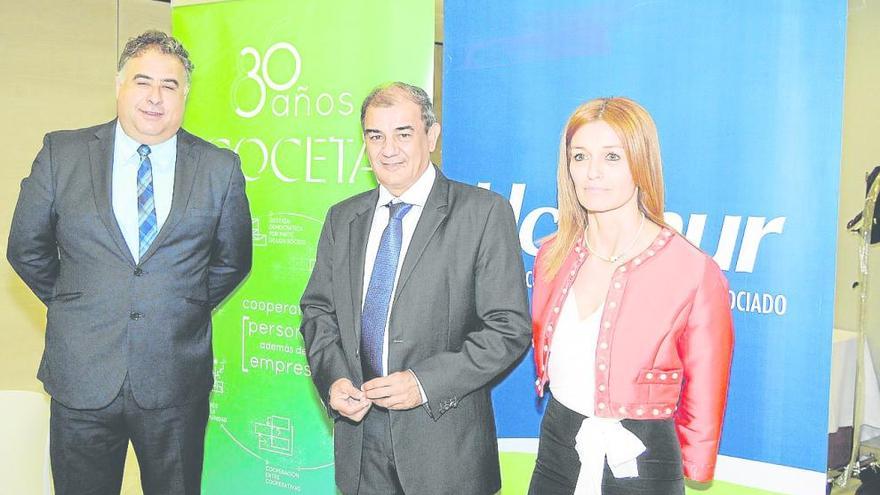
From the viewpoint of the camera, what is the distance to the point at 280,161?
10.7ft

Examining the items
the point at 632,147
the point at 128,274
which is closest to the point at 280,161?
the point at 128,274

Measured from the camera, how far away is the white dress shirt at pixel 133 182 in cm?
260

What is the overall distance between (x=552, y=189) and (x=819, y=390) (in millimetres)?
901

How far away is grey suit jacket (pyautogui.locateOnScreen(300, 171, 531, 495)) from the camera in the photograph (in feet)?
7.31

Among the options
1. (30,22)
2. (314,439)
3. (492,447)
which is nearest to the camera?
(492,447)

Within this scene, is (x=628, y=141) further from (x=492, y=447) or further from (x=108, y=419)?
(x=108, y=419)

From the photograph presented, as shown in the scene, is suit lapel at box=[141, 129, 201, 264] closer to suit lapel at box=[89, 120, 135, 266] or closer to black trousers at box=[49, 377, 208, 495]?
suit lapel at box=[89, 120, 135, 266]

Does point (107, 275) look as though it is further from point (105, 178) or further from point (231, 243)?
point (231, 243)

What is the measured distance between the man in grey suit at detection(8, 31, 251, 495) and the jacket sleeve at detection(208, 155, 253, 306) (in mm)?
41

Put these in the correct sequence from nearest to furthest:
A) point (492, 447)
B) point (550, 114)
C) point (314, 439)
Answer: point (492, 447) → point (550, 114) → point (314, 439)

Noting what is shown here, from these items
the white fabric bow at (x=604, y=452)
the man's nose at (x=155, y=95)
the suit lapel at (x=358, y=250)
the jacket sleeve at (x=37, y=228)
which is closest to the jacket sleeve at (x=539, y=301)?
the white fabric bow at (x=604, y=452)

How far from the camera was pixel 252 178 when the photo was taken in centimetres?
336

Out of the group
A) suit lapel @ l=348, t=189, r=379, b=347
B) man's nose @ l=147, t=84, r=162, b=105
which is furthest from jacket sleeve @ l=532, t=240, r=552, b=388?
man's nose @ l=147, t=84, r=162, b=105

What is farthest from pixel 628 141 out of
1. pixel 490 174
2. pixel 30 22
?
pixel 30 22
